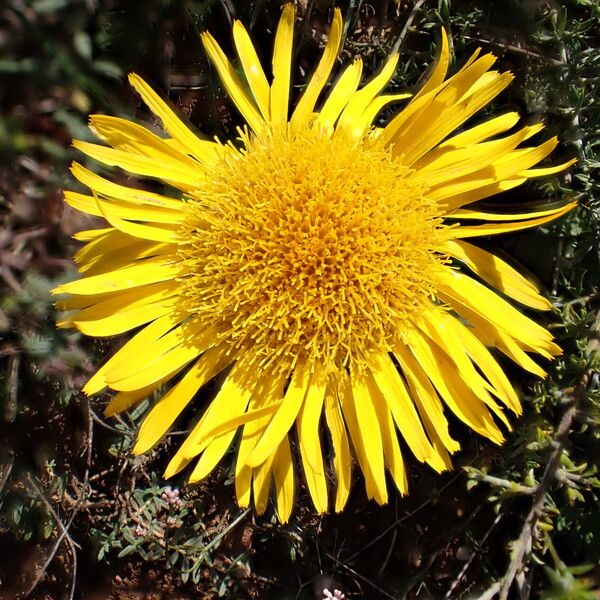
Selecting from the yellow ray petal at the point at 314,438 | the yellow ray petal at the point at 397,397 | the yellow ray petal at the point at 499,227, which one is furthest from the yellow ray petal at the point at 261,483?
the yellow ray petal at the point at 499,227

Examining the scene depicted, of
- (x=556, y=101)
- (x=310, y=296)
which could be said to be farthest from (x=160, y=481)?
(x=556, y=101)

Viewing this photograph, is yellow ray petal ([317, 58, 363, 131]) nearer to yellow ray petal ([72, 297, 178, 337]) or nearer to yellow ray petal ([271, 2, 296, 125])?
yellow ray petal ([271, 2, 296, 125])

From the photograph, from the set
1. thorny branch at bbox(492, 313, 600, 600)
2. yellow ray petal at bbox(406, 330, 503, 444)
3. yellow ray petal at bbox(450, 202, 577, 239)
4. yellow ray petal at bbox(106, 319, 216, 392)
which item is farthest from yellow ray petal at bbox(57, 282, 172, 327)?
thorny branch at bbox(492, 313, 600, 600)

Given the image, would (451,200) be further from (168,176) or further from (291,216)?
(168,176)

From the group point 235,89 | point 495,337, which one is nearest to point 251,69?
point 235,89

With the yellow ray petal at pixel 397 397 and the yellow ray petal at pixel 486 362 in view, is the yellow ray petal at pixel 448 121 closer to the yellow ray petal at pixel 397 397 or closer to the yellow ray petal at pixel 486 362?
the yellow ray petal at pixel 486 362

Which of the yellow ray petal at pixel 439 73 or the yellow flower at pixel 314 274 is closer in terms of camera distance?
the yellow ray petal at pixel 439 73
